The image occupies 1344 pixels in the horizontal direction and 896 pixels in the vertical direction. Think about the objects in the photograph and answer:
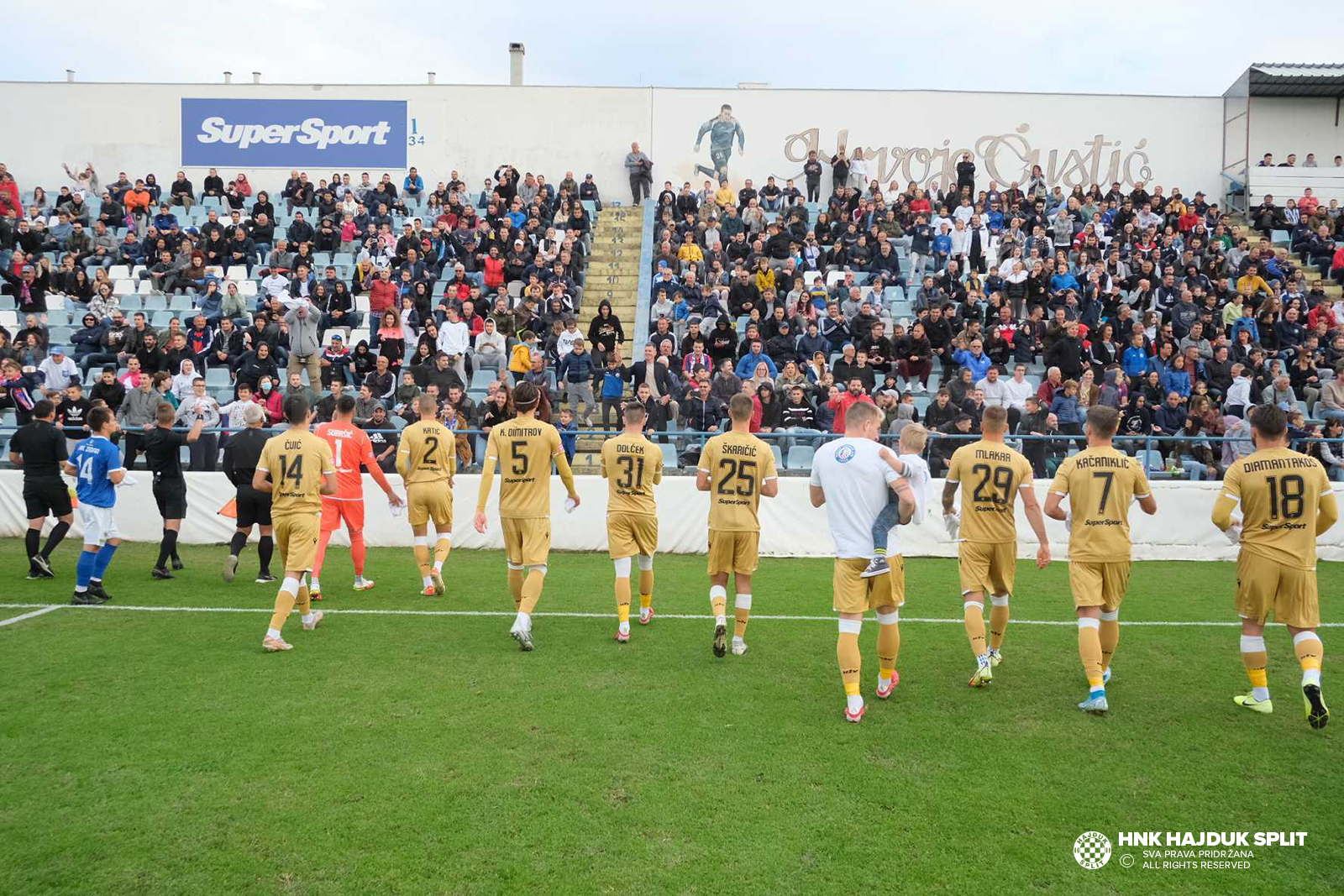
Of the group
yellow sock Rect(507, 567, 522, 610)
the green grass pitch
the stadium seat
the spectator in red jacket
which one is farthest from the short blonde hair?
the spectator in red jacket

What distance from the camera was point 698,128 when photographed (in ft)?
85.2

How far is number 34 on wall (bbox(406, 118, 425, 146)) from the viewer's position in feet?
85.7

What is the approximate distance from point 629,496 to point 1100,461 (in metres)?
3.88

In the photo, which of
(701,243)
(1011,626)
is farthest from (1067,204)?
(1011,626)

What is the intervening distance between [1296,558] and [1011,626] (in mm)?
3160

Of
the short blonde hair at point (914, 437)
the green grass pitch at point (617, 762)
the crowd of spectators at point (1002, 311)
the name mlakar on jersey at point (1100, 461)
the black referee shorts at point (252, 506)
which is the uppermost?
the crowd of spectators at point (1002, 311)

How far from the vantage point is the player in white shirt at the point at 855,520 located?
635 centimetres

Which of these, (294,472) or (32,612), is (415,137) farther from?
(294,472)

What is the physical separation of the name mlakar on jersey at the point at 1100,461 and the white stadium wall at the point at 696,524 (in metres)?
6.62

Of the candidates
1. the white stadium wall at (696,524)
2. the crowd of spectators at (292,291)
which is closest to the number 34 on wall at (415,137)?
the crowd of spectators at (292,291)

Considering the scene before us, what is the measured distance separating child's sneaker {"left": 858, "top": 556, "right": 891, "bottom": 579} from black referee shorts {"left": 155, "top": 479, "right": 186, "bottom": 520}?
27.9ft

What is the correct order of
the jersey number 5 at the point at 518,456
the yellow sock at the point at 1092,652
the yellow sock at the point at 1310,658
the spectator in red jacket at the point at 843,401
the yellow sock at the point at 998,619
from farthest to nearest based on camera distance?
the spectator in red jacket at the point at 843,401
the jersey number 5 at the point at 518,456
the yellow sock at the point at 998,619
the yellow sock at the point at 1092,652
the yellow sock at the point at 1310,658

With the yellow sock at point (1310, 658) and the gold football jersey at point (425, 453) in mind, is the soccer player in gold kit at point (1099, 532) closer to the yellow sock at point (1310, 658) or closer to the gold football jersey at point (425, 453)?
the yellow sock at point (1310, 658)

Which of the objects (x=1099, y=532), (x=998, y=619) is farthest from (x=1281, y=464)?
(x=998, y=619)
